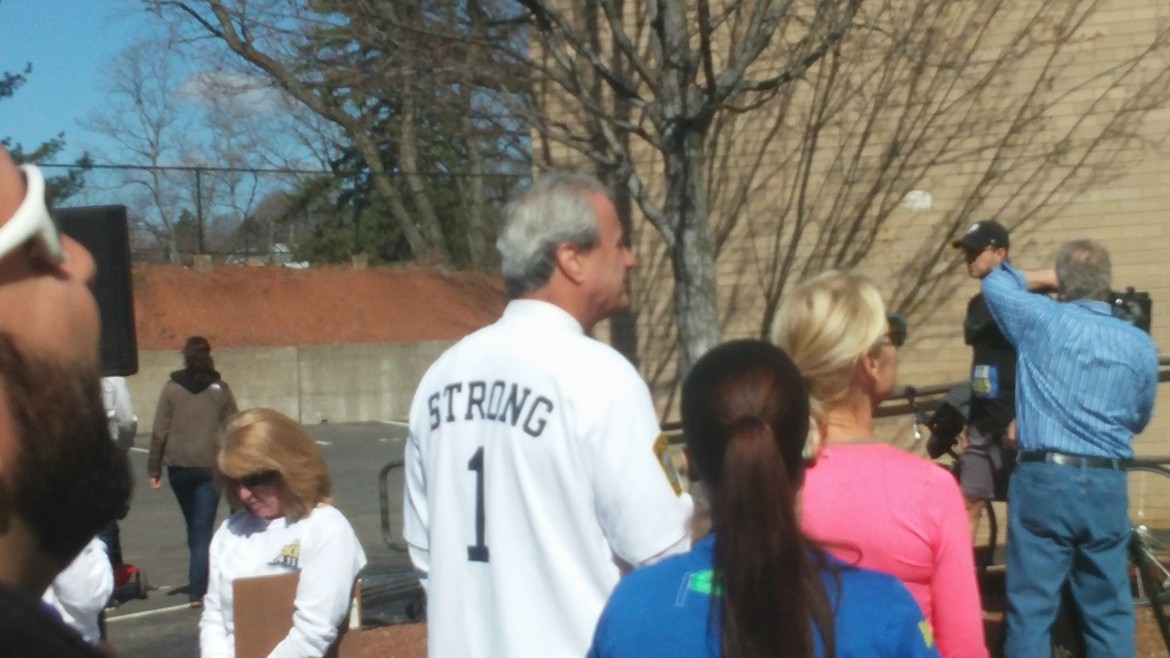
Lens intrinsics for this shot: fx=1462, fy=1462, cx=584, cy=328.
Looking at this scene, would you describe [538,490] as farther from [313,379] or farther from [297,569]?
[313,379]

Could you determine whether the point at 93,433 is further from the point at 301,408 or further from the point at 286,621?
the point at 301,408

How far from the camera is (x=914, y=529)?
316cm

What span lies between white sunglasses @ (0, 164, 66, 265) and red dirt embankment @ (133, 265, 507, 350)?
30032mm

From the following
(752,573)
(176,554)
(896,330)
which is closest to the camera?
(752,573)

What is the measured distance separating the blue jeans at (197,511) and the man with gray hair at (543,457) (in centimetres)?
737

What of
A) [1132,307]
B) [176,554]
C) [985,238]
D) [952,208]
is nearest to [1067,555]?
[985,238]

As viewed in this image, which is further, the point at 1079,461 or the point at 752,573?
the point at 1079,461

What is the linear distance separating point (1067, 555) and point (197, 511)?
6.62 meters

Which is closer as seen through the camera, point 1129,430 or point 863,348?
point 863,348

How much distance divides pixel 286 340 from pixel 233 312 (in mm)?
1405

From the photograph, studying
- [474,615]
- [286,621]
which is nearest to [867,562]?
[474,615]

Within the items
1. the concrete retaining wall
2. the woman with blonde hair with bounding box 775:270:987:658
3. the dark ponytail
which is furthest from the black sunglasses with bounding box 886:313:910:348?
the concrete retaining wall

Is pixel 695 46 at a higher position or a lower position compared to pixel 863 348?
higher

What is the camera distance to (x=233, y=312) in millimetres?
34750
